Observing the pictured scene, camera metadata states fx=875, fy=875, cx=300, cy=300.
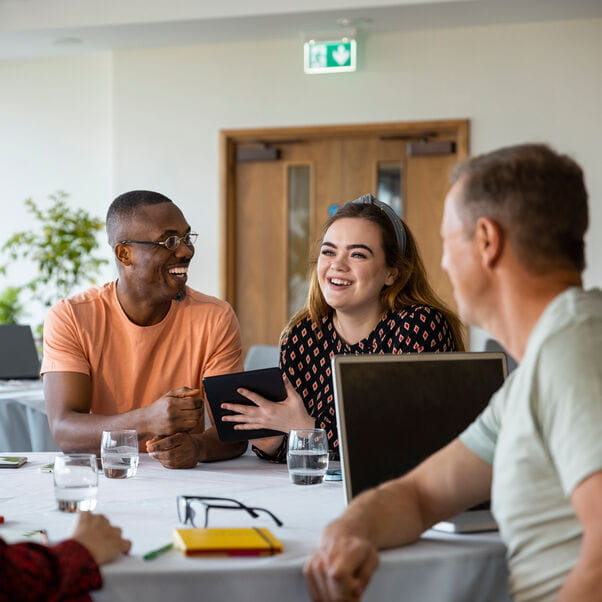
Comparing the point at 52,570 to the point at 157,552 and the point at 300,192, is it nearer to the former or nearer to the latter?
the point at 157,552

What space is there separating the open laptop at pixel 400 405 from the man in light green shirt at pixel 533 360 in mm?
247

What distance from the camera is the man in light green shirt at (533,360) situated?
115 cm

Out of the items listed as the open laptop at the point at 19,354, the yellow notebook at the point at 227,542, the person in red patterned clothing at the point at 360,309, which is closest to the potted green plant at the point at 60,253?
the open laptop at the point at 19,354

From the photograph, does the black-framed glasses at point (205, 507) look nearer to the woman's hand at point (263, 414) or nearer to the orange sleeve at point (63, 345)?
the woman's hand at point (263, 414)

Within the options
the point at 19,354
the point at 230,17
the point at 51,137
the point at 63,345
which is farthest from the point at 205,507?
the point at 51,137

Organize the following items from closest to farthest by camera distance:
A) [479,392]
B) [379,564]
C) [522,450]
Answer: [522,450] < [379,564] < [479,392]

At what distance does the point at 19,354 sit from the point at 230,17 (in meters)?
2.62

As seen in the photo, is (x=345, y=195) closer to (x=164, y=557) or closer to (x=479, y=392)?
(x=479, y=392)

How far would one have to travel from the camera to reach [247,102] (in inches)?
251

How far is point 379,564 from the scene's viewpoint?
1359 millimetres

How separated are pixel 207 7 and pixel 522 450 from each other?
512cm

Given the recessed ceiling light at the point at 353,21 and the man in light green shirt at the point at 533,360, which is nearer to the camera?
the man in light green shirt at the point at 533,360

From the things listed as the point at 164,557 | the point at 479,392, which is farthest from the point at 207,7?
the point at 164,557

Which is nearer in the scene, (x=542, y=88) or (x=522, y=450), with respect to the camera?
(x=522, y=450)
